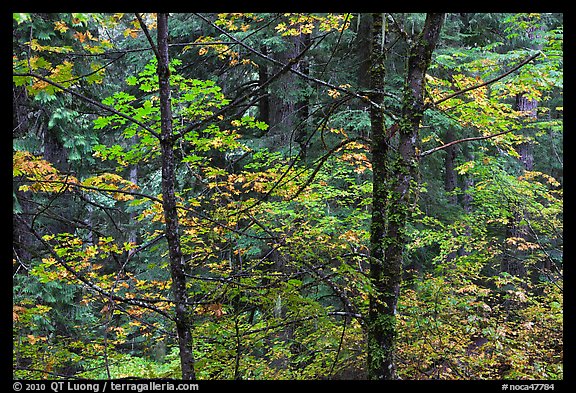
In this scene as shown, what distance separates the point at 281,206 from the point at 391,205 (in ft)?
11.7

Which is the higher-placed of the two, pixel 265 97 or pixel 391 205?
pixel 265 97

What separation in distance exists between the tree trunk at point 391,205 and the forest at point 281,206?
2 cm

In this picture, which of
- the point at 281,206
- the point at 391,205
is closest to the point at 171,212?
the point at 391,205

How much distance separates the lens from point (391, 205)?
149 inches

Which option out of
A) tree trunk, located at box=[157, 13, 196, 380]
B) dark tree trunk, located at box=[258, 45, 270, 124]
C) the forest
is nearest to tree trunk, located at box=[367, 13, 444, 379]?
the forest

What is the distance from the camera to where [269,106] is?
1012cm

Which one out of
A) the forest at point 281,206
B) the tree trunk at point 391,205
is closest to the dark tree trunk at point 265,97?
the forest at point 281,206

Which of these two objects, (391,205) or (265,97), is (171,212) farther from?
(265,97)

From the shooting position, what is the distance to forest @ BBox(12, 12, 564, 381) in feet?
12.1

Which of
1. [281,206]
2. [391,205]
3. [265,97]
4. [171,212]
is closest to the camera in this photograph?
[171,212]

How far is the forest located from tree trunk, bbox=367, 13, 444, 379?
0.02m

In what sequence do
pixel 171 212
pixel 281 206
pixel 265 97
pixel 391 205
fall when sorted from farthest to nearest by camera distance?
pixel 265 97, pixel 281 206, pixel 391 205, pixel 171 212

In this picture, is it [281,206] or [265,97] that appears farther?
[265,97]

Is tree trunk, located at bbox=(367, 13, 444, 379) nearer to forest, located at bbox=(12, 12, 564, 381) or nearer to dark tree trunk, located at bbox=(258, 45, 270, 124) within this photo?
forest, located at bbox=(12, 12, 564, 381)
